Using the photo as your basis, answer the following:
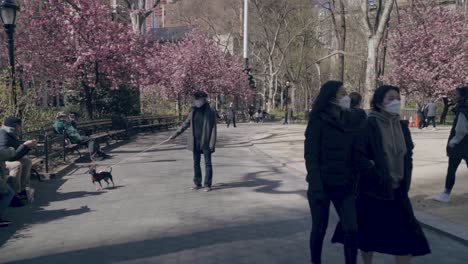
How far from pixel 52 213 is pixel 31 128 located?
658 cm

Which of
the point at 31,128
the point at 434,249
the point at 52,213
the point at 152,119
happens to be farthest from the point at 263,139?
the point at 434,249

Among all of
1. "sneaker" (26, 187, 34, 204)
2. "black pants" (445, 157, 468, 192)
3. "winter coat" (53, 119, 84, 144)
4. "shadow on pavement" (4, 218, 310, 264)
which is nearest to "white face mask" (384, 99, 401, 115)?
"shadow on pavement" (4, 218, 310, 264)

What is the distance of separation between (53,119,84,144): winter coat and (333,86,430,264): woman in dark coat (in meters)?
10.7

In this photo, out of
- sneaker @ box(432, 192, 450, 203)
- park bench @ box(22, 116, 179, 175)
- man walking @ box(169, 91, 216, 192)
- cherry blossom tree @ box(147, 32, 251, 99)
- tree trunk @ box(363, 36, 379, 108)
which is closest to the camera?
sneaker @ box(432, 192, 450, 203)

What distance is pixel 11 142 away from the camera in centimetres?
758

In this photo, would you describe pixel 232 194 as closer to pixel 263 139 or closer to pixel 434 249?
pixel 434 249

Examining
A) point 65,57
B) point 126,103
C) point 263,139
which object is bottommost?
point 263,139

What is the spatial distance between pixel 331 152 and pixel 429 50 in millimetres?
33493

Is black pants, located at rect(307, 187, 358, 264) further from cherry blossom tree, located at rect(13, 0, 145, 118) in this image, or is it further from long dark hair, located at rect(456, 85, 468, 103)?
cherry blossom tree, located at rect(13, 0, 145, 118)

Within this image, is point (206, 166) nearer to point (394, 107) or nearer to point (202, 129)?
point (202, 129)

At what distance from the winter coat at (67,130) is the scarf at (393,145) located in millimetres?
10728

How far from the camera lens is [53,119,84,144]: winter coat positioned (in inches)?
520

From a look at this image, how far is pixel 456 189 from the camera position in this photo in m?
8.48

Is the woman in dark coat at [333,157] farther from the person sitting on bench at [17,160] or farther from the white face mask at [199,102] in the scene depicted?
the person sitting on bench at [17,160]
